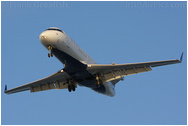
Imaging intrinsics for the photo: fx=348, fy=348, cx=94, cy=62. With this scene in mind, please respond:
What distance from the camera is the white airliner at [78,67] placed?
46078mm

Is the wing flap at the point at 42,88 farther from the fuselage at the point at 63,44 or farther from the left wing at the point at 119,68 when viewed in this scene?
the left wing at the point at 119,68

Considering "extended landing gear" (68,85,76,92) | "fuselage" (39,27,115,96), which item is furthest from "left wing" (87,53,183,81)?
"extended landing gear" (68,85,76,92)

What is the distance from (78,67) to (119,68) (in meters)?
6.03

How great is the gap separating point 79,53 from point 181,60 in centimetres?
1403

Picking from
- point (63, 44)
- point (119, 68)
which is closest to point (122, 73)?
point (119, 68)

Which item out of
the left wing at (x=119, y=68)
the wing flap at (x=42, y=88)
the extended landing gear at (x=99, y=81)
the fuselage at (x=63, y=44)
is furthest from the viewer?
the wing flap at (x=42, y=88)

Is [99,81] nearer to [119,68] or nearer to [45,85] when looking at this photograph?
[119,68]

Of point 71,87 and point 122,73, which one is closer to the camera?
point 122,73

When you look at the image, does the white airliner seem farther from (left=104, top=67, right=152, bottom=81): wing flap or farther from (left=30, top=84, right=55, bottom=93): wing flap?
(left=30, top=84, right=55, bottom=93): wing flap

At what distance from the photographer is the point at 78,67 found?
4850 cm

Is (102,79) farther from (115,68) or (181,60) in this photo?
(181,60)

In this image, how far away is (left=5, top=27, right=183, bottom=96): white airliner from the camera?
46078 millimetres

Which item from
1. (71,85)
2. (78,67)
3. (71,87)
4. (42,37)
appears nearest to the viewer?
(42,37)

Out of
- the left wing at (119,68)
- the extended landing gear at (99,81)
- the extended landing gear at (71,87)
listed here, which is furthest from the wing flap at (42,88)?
the left wing at (119,68)
